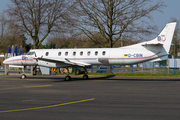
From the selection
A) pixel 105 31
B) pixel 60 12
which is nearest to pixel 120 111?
pixel 105 31

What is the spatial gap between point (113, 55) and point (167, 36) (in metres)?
5.77

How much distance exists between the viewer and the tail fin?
75.9ft

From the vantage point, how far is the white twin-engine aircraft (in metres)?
23.2

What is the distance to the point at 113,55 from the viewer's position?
79.1 feet

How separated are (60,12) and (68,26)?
3227mm

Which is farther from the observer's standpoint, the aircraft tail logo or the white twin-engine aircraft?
the aircraft tail logo

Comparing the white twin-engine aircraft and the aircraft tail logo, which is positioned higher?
the aircraft tail logo

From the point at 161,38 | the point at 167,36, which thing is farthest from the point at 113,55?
the point at 167,36

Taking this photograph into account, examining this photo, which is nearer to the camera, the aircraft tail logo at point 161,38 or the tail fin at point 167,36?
the tail fin at point 167,36

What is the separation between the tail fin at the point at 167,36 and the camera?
2314cm

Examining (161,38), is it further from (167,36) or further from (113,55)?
(113,55)

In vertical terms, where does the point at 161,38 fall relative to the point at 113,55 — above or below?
above

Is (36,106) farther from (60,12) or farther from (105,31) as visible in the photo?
(60,12)

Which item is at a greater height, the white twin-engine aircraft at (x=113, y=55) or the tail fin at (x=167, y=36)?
the tail fin at (x=167, y=36)
